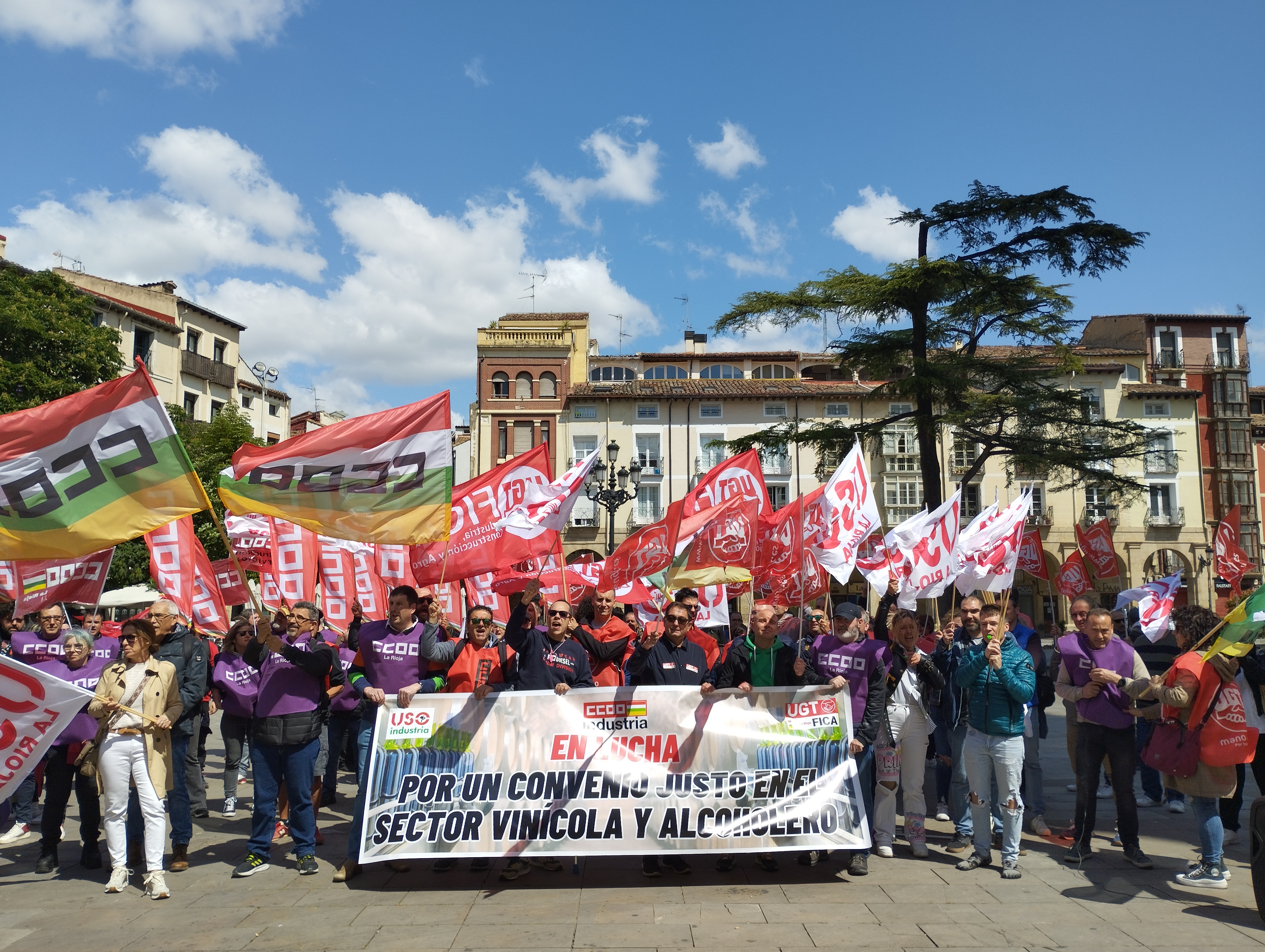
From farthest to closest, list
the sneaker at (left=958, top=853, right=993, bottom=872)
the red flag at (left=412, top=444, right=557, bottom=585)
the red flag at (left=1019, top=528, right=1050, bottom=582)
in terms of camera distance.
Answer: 1. the red flag at (left=1019, top=528, right=1050, bottom=582)
2. the red flag at (left=412, top=444, right=557, bottom=585)
3. the sneaker at (left=958, top=853, right=993, bottom=872)

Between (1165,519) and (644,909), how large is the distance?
51769 mm

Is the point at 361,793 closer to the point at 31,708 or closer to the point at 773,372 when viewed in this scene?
the point at 31,708

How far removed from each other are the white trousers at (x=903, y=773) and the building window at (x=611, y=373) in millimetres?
47979

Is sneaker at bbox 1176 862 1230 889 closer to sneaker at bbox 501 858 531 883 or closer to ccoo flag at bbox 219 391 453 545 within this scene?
sneaker at bbox 501 858 531 883

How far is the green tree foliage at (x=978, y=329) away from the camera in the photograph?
1841cm

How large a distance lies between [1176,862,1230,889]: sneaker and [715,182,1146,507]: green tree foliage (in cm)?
1176

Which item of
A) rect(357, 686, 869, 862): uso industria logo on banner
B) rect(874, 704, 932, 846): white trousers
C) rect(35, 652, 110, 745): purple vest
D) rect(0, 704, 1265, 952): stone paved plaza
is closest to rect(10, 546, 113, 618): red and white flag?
rect(35, 652, 110, 745): purple vest

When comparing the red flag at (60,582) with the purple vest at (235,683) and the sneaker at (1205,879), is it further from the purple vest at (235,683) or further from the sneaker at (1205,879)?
the sneaker at (1205,879)

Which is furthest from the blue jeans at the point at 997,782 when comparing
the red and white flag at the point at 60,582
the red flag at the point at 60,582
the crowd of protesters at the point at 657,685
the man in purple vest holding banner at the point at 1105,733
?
the red flag at the point at 60,582

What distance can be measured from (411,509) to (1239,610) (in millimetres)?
5709

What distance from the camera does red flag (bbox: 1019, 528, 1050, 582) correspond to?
17.2 metres

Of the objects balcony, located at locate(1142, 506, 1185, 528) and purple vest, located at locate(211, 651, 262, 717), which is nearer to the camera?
purple vest, located at locate(211, 651, 262, 717)

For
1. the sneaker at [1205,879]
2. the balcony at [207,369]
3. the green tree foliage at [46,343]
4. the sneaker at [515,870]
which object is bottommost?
the sneaker at [1205,879]

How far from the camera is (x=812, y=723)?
6961 mm
